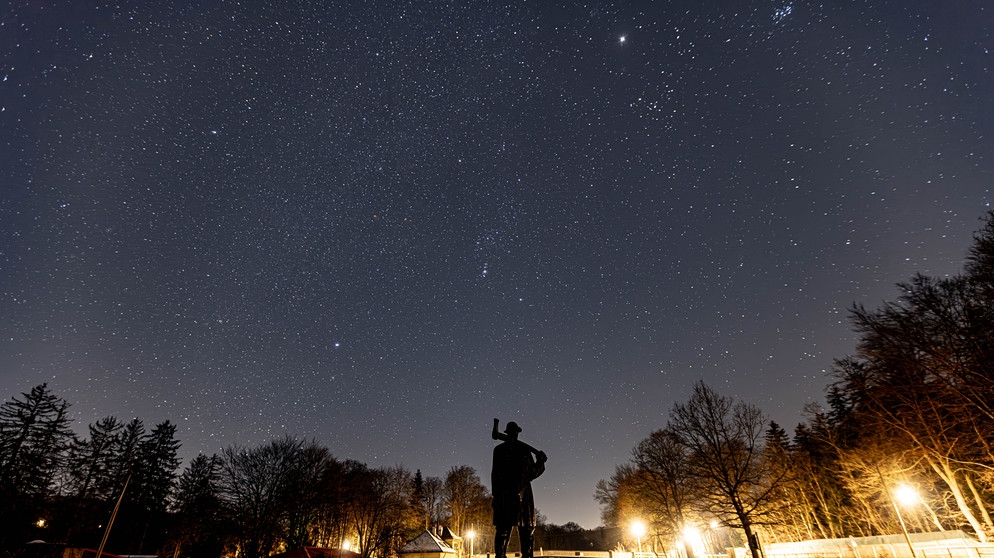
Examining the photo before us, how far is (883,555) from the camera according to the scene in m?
21.6

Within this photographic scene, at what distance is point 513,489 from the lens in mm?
6660

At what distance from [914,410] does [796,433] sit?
37224mm

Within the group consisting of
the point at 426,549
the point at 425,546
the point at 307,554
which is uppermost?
the point at 425,546

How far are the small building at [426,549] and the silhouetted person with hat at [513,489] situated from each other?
4544 centimetres

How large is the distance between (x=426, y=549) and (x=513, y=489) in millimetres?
46990

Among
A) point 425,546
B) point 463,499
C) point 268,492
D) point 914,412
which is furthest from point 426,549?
point 914,412

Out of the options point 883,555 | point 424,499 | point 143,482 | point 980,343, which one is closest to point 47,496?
point 143,482

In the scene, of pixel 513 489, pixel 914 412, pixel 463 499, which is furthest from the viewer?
pixel 463 499

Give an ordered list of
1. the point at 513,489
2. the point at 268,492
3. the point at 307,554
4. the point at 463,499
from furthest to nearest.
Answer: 1. the point at 463,499
2. the point at 268,492
3. the point at 307,554
4. the point at 513,489

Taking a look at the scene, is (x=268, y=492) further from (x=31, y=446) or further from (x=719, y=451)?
(x=719, y=451)

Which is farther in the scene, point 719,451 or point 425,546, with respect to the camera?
point 425,546

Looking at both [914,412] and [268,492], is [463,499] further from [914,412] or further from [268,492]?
[914,412]

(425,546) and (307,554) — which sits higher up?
(425,546)

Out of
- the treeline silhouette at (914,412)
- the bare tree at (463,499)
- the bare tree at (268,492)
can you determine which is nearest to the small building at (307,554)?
the bare tree at (268,492)
